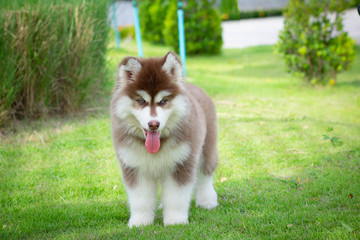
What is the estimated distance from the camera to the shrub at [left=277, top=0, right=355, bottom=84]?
926cm

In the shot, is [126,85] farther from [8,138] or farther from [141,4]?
[141,4]

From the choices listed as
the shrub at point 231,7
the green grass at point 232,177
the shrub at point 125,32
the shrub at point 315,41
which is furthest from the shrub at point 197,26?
the green grass at point 232,177

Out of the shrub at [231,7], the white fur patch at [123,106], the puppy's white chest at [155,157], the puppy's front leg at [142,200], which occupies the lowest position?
the puppy's front leg at [142,200]

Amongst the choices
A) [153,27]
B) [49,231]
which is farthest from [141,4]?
[49,231]

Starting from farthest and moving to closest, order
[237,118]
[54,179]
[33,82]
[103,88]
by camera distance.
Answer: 1. [103,88]
2. [237,118]
3. [33,82]
4. [54,179]

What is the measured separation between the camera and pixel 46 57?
246 inches

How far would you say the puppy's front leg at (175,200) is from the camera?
3.52 m

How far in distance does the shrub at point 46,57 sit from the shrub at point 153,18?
1074 centimetres

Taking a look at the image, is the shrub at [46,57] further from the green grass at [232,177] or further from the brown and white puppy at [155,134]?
the brown and white puppy at [155,134]

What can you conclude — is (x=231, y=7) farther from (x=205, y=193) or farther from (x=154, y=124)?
(x=154, y=124)

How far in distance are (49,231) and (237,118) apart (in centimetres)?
446

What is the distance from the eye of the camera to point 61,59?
668 cm

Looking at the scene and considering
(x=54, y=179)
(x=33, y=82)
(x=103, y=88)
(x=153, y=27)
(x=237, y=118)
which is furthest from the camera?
(x=153, y=27)

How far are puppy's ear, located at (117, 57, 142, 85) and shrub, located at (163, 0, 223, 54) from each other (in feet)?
39.5
